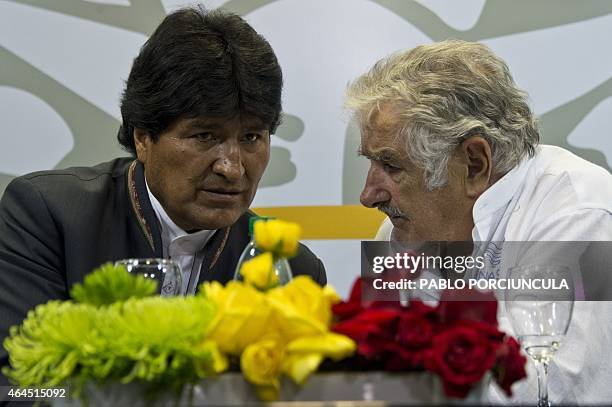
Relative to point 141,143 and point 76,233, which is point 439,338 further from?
point 141,143

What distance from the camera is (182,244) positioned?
231cm

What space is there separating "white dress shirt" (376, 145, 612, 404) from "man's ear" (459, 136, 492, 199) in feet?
0.14

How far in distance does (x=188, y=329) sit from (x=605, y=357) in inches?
48.9

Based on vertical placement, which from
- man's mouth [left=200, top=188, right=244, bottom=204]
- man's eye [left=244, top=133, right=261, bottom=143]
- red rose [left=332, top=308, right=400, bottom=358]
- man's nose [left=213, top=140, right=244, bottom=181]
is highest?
man's eye [left=244, top=133, right=261, bottom=143]

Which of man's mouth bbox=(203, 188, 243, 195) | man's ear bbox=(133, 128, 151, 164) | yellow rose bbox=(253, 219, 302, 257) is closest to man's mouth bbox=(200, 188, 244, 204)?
man's mouth bbox=(203, 188, 243, 195)

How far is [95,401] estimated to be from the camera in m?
0.95

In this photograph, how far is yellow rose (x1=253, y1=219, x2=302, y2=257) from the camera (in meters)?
1.04

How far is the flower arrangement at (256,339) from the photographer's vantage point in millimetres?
907

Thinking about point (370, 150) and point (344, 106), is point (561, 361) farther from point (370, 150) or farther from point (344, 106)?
point (344, 106)

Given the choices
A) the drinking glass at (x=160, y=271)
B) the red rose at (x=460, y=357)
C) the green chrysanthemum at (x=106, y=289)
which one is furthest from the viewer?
the drinking glass at (x=160, y=271)

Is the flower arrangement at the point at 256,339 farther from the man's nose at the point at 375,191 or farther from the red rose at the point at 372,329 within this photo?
the man's nose at the point at 375,191

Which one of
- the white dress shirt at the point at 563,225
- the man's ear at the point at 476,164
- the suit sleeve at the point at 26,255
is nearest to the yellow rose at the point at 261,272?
the white dress shirt at the point at 563,225

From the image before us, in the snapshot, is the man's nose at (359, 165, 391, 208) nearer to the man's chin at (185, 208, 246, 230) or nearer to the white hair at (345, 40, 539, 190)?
the white hair at (345, 40, 539, 190)

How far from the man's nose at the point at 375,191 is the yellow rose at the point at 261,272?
4.70 feet
